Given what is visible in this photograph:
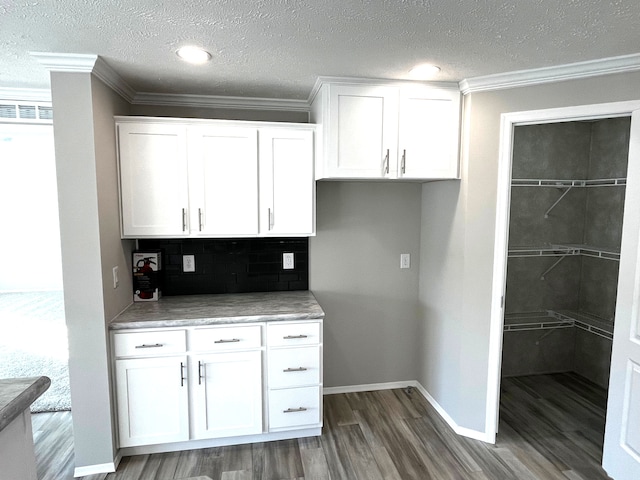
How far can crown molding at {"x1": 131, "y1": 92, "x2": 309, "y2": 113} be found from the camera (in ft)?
9.03

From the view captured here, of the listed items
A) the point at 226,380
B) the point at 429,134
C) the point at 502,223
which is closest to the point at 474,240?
the point at 502,223

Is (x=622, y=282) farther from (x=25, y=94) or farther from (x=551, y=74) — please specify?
(x=25, y=94)

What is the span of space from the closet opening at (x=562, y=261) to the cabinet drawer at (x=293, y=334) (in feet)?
5.84

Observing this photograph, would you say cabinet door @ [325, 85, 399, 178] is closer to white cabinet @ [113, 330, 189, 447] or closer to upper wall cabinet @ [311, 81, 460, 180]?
upper wall cabinet @ [311, 81, 460, 180]

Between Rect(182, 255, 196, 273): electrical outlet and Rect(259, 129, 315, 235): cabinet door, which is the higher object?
Rect(259, 129, 315, 235): cabinet door

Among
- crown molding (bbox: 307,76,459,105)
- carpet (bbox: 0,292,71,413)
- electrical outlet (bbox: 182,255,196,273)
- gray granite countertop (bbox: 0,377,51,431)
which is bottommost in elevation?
carpet (bbox: 0,292,71,413)

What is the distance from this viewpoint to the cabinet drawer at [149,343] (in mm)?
2291

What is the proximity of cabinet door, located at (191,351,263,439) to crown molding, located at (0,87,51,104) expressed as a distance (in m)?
A: 2.18

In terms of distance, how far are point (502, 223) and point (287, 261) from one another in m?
1.60

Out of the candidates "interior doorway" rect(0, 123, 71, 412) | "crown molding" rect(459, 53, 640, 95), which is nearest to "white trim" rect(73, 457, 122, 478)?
"crown molding" rect(459, 53, 640, 95)

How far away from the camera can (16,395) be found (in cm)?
101

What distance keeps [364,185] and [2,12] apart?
2.31m

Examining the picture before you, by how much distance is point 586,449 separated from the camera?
8.20 ft

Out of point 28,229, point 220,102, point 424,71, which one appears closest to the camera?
point 424,71
